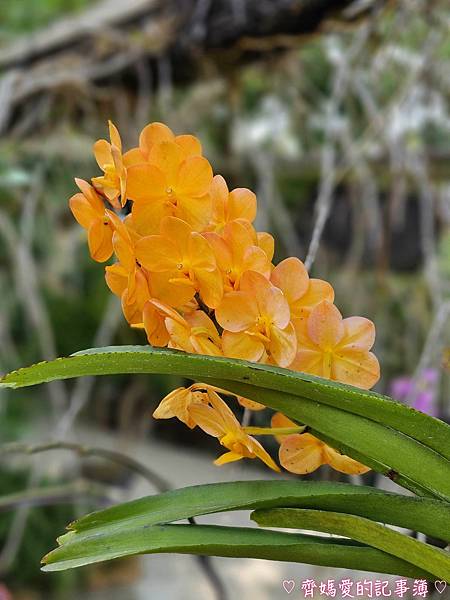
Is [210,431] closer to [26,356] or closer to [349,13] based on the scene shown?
[349,13]

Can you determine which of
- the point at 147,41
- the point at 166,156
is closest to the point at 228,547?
the point at 166,156

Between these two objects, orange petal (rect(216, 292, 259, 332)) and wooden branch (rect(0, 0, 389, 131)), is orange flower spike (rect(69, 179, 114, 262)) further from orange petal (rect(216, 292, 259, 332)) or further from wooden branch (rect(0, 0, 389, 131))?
wooden branch (rect(0, 0, 389, 131))

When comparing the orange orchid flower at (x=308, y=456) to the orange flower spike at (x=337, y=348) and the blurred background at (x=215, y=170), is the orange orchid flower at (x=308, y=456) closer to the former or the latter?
the orange flower spike at (x=337, y=348)

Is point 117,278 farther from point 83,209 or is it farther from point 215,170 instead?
point 215,170

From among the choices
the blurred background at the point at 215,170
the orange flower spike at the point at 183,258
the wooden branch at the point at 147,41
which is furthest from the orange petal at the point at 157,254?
the wooden branch at the point at 147,41

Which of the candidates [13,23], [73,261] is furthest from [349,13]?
[73,261]

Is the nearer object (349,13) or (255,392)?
(255,392)

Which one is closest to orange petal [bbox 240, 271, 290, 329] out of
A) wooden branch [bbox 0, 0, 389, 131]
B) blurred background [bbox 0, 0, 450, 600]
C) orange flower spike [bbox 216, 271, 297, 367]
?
orange flower spike [bbox 216, 271, 297, 367]
